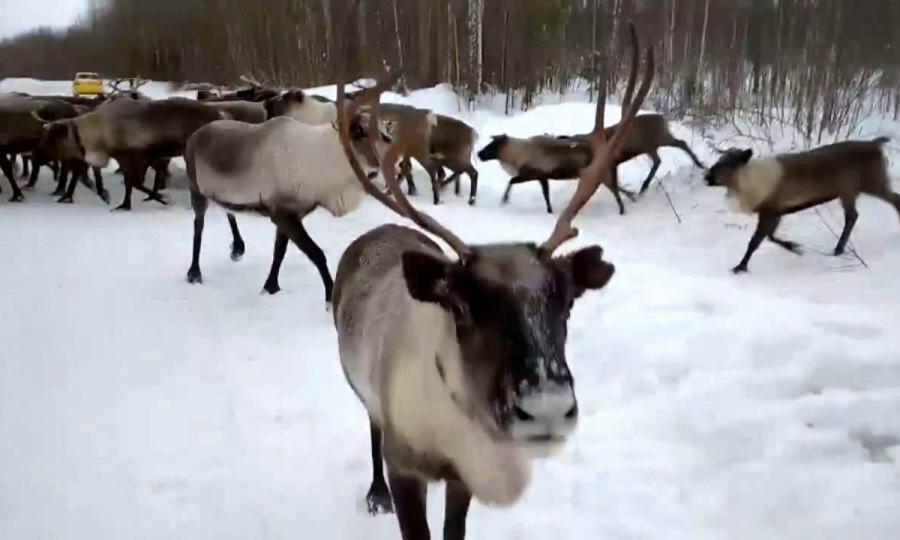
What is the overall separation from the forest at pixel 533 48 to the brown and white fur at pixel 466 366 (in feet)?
2.75

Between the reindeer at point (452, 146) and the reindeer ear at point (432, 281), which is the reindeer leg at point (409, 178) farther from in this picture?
the reindeer ear at point (432, 281)

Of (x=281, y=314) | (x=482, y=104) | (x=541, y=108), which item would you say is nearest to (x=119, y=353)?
(x=281, y=314)

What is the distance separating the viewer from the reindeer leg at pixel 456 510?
2.39 metres

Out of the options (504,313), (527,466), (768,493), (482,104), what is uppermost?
(504,313)

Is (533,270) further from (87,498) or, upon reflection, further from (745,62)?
(745,62)

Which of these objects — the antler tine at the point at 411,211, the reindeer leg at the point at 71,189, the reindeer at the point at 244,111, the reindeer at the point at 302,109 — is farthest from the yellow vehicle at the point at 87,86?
the antler tine at the point at 411,211

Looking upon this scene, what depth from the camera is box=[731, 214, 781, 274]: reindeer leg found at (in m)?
6.65

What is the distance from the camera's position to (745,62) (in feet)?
38.4

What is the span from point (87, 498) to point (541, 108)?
41.1 ft

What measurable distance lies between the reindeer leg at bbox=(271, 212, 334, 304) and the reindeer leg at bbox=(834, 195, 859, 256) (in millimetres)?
4240

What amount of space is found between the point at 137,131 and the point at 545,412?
936 centimetres

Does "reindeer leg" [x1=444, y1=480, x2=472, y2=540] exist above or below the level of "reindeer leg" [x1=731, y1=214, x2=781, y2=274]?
above

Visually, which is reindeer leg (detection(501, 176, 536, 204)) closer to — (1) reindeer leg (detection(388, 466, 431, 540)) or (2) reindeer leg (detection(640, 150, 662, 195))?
(2) reindeer leg (detection(640, 150, 662, 195))

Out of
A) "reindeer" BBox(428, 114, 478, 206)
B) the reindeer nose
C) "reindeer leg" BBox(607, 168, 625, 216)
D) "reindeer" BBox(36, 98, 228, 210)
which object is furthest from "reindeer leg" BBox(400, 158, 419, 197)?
the reindeer nose
